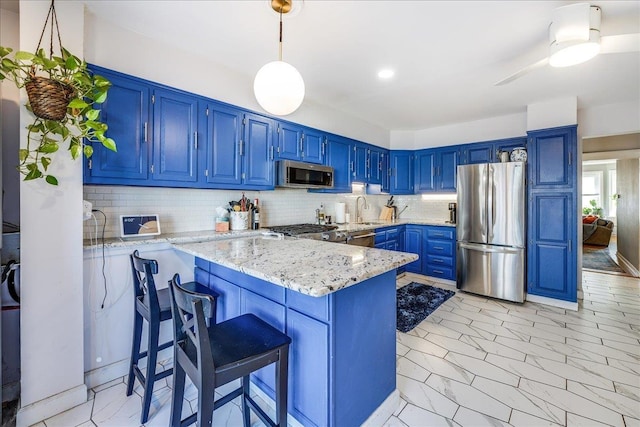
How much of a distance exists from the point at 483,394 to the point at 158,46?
365 cm

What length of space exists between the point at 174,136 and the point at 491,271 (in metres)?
4.16

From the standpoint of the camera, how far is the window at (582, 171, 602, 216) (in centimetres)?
940

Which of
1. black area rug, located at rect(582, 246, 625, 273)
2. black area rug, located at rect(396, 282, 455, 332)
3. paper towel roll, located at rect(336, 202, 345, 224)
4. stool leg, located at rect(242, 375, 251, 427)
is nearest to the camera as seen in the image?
stool leg, located at rect(242, 375, 251, 427)

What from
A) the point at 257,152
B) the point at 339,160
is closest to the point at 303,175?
the point at 257,152

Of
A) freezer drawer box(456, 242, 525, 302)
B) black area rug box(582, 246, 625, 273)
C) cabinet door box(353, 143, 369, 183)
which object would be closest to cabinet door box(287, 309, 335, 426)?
cabinet door box(353, 143, 369, 183)

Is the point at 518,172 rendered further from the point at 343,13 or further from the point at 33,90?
the point at 33,90

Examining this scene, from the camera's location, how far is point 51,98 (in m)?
1.41

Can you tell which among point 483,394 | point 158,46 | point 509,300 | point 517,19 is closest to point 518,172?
point 509,300

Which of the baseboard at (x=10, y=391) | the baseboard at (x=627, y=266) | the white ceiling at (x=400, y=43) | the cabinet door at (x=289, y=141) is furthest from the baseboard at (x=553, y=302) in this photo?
the baseboard at (x=10, y=391)

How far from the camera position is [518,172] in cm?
356

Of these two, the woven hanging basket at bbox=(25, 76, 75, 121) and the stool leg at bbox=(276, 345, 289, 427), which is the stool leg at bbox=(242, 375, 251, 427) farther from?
the woven hanging basket at bbox=(25, 76, 75, 121)

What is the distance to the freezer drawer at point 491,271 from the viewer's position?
3.58m

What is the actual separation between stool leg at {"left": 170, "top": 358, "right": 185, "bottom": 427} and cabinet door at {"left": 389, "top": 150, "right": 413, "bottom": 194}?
14.4 ft

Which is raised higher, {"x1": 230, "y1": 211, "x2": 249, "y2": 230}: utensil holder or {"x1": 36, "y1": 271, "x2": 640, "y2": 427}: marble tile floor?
{"x1": 230, "y1": 211, "x2": 249, "y2": 230}: utensil holder
